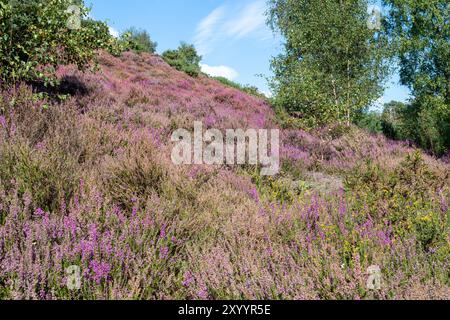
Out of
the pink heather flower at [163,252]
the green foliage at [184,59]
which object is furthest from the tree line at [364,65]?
the pink heather flower at [163,252]

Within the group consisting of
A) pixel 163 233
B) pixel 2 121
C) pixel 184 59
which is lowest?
pixel 163 233

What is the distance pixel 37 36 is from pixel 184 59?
908 inches

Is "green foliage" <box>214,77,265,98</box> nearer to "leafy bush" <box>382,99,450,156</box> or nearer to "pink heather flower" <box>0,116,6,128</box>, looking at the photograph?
"leafy bush" <box>382,99,450,156</box>

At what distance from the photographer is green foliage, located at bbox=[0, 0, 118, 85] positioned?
19.6ft

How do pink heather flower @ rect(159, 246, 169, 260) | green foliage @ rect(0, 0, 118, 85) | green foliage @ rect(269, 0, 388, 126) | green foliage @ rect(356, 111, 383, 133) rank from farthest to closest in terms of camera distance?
green foliage @ rect(356, 111, 383, 133) < green foliage @ rect(269, 0, 388, 126) < green foliage @ rect(0, 0, 118, 85) < pink heather flower @ rect(159, 246, 169, 260)

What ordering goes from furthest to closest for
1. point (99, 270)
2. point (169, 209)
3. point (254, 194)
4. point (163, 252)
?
point (254, 194) < point (169, 209) < point (163, 252) < point (99, 270)

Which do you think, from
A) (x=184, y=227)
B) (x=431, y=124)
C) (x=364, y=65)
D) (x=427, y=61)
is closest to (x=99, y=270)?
(x=184, y=227)

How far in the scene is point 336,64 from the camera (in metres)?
13.0

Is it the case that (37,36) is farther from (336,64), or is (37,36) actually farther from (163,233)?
(336,64)

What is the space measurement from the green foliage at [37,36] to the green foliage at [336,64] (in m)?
7.46

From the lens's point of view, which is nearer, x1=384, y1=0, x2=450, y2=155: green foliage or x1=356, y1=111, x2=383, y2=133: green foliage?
x1=384, y1=0, x2=450, y2=155: green foliage

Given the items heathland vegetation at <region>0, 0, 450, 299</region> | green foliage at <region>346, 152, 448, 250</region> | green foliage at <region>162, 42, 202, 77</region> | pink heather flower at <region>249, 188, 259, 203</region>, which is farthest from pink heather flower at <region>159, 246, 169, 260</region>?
green foliage at <region>162, 42, 202, 77</region>

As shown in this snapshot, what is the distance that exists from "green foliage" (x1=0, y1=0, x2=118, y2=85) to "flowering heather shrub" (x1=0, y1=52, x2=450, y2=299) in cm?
100
